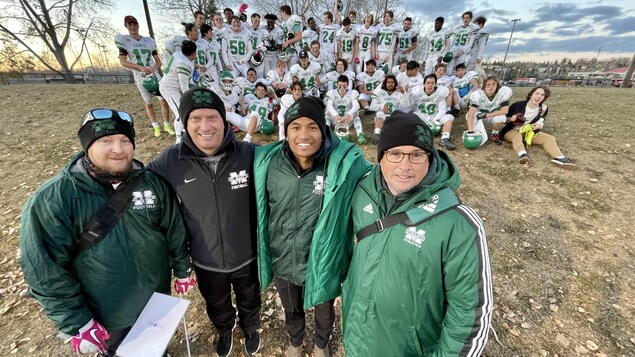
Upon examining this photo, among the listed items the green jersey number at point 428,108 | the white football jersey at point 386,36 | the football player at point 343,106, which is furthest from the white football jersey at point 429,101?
the white football jersey at point 386,36

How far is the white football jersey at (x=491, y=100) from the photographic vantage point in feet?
Result: 25.0

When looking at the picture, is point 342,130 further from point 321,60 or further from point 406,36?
point 406,36

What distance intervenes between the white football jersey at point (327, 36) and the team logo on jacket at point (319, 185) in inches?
392

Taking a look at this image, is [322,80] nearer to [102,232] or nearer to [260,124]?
[260,124]

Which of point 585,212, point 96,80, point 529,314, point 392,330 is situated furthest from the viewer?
point 96,80

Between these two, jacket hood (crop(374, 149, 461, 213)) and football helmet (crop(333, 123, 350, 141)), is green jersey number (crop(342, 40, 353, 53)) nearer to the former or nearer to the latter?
football helmet (crop(333, 123, 350, 141))

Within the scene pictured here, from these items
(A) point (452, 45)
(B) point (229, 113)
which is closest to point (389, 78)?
(A) point (452, 45)

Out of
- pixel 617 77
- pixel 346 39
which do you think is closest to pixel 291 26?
pixel 346 39

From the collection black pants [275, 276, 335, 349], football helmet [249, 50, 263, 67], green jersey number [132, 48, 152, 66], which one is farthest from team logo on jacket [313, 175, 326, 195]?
football helmet [249, 50, 263, 67]

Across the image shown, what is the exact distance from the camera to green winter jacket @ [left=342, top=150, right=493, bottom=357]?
1.54 m

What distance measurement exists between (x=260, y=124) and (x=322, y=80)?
9.83ft

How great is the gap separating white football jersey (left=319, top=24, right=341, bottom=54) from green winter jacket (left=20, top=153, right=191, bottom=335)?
10.2 m

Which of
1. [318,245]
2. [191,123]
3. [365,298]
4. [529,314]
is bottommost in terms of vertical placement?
[529,314]

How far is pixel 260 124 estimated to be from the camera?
817cm
